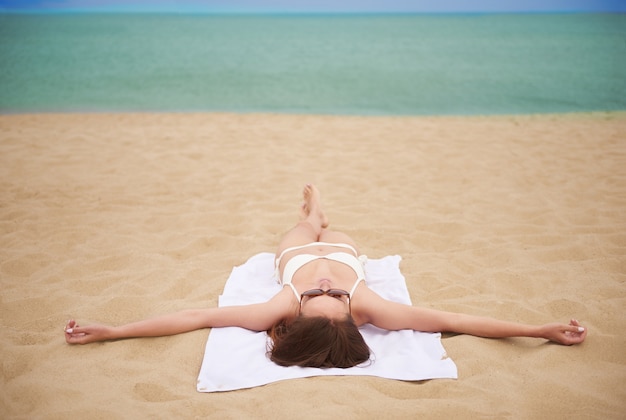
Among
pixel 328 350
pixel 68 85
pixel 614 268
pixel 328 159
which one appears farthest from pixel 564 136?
pixel 68 85

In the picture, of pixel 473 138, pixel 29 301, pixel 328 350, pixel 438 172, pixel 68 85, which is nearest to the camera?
pixel 328 350

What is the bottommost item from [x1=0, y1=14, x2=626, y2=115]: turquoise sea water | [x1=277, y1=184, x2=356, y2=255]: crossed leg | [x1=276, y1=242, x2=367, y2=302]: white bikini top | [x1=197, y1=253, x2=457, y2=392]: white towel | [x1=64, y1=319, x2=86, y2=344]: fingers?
[x1=197, y1=253, x2=457, y2=392]: white towel

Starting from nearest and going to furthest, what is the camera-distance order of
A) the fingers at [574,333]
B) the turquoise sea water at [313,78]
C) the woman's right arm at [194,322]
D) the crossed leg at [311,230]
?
1. the fingers at [574,333]
2. the woman's right arm at [194,322]
3. the crossed leg at [311,230]
4. the turquoise sea water at [313,78]

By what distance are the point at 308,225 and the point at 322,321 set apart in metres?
1.56

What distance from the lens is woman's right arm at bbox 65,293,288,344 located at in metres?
3.01

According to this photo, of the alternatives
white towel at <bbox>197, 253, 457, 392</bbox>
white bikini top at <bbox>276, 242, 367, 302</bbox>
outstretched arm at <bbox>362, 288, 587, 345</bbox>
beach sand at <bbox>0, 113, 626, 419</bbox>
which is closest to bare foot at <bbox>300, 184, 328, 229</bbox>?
beach sand at <bbox>0, 113, 626, 419</bbox>

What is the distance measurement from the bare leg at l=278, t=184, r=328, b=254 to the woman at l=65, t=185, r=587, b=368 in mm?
369

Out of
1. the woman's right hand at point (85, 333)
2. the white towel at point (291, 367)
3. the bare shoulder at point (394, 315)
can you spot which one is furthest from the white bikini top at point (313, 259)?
the woman's right hand at point (85, 333)

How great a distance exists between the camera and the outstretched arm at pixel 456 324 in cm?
293

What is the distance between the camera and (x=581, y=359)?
2.81 metres

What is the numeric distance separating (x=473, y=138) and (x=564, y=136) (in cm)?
168

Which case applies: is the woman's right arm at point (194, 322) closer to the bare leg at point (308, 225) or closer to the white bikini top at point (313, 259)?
the white bikini top at point (313, 259)

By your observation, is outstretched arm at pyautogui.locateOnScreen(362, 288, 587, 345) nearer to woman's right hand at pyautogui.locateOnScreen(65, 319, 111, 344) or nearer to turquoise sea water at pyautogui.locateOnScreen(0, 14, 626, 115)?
woman's right hand at pyautogui.locateOnScreen(65, 319, 111, 344)

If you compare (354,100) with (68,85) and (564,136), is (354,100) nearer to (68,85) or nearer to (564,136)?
(564,136)
